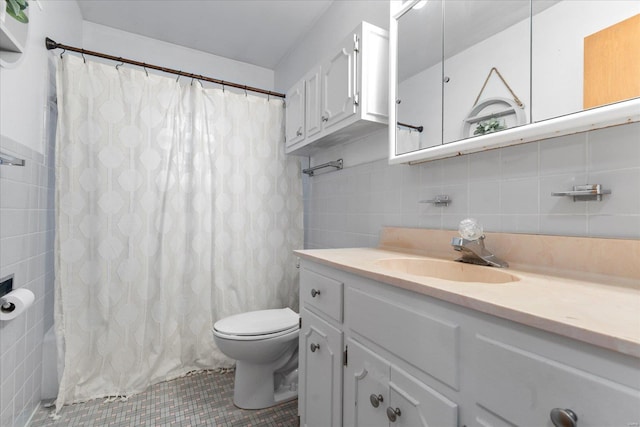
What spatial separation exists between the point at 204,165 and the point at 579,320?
2007 millimetres

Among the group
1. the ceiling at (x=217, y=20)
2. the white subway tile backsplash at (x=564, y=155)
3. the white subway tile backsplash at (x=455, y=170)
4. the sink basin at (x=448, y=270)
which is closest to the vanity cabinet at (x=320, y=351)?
the sink basin at (x=448, y=270)

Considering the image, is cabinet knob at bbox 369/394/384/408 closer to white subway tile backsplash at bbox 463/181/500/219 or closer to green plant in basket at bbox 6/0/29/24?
white subway tile backsplash at bbox 463/181/500/219

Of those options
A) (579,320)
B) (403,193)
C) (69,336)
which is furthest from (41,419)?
(579,320)

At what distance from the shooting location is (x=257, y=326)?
5.42ft

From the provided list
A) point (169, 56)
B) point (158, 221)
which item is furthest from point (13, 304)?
point (169, 56)

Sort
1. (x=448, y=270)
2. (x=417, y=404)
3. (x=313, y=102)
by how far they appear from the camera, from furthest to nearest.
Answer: (x=313, y=102) < (x=448, y=270) < (x=417, y=404)

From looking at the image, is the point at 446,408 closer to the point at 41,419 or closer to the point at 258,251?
the point at 258,251

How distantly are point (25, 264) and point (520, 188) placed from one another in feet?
6.89

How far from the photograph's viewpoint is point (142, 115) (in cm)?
186

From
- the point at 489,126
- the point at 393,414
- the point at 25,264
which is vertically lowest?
the point at 393,414

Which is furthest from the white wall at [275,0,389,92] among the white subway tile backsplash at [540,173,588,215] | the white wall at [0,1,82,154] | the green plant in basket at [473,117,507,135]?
the white wall at [0,1,82,154]

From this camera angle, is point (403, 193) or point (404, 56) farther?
point (403, 193)

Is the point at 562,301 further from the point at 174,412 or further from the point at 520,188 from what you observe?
the point at 174,412

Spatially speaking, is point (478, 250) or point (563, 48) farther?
point (478, 250)
